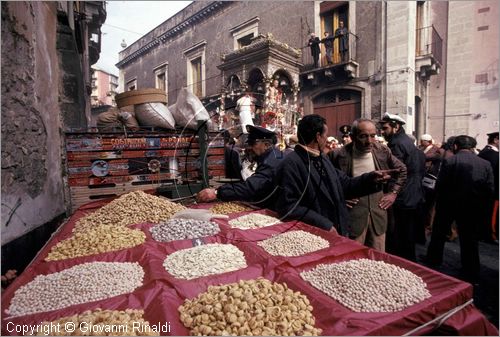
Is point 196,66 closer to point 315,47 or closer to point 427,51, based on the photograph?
point 315,47

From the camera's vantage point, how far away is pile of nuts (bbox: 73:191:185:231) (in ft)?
8.77

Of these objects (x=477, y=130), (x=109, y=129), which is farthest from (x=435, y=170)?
(x=477, y=130)

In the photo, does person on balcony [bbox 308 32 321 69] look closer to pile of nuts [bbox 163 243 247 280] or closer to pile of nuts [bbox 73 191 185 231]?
pile of nuts [bbox 73 191 185 231]

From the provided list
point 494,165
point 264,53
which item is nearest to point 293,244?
point 494,165

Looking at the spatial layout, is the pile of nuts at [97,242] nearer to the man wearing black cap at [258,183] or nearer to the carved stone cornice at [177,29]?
the man wearing black cap at [258,183]

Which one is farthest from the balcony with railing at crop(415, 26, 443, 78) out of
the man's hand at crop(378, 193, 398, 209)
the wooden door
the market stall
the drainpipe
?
the market stall

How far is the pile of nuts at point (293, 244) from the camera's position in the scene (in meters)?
1.92

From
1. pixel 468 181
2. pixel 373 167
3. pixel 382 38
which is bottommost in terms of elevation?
pixel 468 181

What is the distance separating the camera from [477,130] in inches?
408

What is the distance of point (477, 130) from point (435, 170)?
759cm

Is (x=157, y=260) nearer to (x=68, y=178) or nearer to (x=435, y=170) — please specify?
(x=68, y=178)

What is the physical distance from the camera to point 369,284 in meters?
1.46

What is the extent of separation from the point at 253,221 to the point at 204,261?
0.83 m

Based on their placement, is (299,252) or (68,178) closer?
(299,252)
